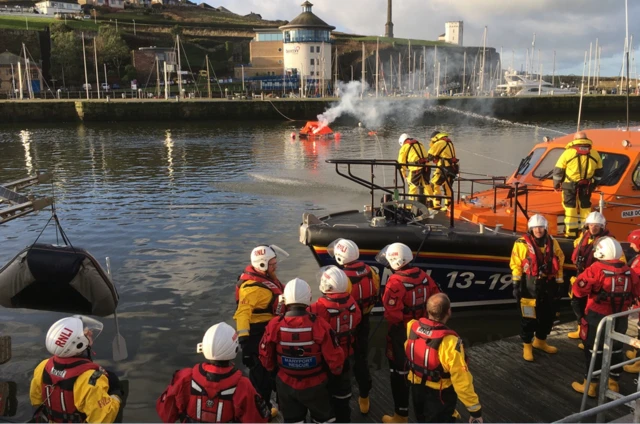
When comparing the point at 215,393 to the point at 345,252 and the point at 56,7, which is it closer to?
the point at 345,252

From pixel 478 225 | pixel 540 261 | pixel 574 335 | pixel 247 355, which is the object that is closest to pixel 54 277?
pixel 247 355

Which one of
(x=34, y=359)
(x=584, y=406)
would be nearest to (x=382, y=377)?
(x=584, y=406)

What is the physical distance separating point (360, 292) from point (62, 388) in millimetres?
2719

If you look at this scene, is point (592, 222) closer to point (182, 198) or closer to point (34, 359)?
point (34, 359)

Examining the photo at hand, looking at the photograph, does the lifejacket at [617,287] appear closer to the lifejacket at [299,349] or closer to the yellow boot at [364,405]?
the yellow boot at [364,405]

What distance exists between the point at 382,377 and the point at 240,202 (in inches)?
455

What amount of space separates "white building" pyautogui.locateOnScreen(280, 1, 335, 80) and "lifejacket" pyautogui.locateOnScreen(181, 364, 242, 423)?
81.6 m

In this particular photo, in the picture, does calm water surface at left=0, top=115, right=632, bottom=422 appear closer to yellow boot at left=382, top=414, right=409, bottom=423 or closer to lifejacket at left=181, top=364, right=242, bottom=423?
yellow boot at left=382, top=414, right=409, bottom=423

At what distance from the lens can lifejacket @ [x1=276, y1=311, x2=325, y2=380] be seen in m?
3.96

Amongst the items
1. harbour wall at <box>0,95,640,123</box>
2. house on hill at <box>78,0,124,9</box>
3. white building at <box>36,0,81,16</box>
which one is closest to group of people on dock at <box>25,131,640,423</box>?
harbour wall at <box>0,95,640,123</box>

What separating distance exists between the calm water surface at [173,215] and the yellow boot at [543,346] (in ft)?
4.87

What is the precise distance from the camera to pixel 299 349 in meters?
3.96

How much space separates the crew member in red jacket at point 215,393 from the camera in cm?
332

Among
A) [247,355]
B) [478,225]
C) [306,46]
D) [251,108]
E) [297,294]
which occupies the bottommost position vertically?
[247,355]
